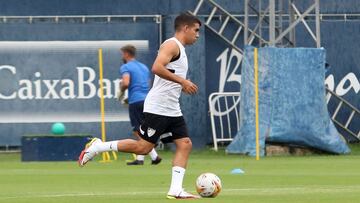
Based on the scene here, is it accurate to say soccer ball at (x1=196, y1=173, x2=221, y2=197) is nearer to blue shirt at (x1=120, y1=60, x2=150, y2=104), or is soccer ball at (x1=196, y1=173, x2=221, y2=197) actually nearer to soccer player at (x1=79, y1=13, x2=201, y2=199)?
soccer player at (x1=79, y1=13, x2=201, y2=199)

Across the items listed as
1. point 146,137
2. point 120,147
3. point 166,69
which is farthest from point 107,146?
point 166,69

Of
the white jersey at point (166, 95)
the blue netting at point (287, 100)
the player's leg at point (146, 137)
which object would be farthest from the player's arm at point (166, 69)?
the blue netting at point (287, 100)

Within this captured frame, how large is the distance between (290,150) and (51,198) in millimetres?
12072

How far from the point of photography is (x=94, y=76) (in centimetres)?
2719

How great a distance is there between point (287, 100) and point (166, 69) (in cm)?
1155

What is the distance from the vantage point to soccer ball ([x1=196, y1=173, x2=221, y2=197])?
42.8 ft

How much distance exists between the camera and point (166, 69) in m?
13.0

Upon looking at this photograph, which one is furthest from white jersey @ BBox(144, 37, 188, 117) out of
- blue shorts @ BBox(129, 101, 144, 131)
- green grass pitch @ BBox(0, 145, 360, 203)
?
blue shorts @ BBox(129, 101, 144, 131)

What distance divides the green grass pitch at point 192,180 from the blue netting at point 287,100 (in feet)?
1.62

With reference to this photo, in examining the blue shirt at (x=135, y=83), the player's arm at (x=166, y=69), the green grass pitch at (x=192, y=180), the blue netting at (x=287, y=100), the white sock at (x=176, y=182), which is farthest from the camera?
the blue netting at (x=287, y=100)

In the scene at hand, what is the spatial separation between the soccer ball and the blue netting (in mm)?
11122

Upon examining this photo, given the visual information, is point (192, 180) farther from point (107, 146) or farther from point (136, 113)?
point (136, 113)

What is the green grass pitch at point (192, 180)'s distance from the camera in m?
13.3

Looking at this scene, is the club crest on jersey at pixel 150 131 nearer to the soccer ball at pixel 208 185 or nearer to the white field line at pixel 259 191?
the soccer ball at pixel 208 185
